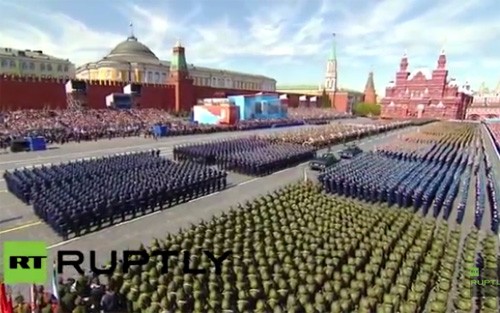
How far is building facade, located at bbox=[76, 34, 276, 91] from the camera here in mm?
66312

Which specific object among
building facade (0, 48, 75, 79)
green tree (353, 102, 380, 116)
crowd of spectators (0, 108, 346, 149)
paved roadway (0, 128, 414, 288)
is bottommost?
paved roadway (0, 128, 414, 288)

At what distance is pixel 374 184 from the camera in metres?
14.7

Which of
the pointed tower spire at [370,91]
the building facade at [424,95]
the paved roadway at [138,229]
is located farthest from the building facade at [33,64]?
the pointed tower spire at [370,91]

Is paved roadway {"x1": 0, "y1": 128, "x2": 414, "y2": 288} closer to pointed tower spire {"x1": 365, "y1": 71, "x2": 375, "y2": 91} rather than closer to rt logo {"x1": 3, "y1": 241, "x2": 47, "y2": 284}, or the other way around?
rt logo {"x1": 3, "y1": 241, "x2": 47, "y2": 284}

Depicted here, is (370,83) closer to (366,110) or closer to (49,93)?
(366,110)

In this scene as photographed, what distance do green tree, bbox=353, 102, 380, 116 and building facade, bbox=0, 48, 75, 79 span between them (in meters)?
70.4

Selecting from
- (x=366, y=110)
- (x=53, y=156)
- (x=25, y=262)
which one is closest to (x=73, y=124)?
(x=53, y=156)

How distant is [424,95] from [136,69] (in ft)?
202

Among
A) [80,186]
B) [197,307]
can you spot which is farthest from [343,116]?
[197,307]

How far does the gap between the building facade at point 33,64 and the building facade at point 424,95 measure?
70.0 metres

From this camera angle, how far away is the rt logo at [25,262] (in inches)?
181

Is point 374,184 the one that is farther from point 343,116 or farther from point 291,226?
point 343,116

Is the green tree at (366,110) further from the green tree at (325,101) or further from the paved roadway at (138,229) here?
the paved roadway at (138,229)

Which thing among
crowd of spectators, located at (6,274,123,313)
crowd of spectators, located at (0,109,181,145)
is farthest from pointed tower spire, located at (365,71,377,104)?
crowd of spectators, located at (6,274,123,313)
